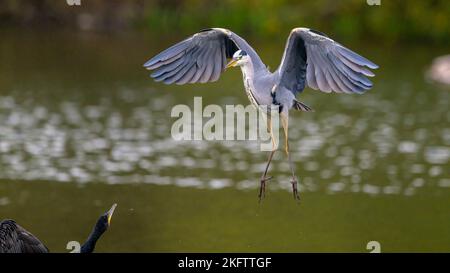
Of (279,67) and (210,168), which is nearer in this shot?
(279,67)

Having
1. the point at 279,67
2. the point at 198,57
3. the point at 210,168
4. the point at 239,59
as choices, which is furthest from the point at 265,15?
the point at 239,59

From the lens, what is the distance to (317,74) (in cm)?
889

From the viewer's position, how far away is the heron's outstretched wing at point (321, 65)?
8.69 m

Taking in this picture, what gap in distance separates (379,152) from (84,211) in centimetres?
614

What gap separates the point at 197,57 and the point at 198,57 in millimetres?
11

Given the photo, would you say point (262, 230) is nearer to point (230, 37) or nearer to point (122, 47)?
point (230, 37)

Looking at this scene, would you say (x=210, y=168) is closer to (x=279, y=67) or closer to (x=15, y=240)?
(x=15, y=240)

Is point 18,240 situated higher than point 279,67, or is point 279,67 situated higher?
point 279,67

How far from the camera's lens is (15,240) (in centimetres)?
935

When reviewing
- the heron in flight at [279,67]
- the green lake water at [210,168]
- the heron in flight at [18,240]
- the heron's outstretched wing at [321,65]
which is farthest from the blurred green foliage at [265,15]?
the heron's outstretched wing at [321,65]

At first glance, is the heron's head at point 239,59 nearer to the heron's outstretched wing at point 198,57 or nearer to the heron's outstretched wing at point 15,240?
the heron's outstretched wing at point 198,57

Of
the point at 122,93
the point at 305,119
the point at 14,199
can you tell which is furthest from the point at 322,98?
the point at 14,199

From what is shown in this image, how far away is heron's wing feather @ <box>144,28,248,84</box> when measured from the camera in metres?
8.77

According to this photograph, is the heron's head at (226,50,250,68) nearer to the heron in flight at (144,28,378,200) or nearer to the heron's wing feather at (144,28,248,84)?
the heron in flight at (144,28,378,200)
